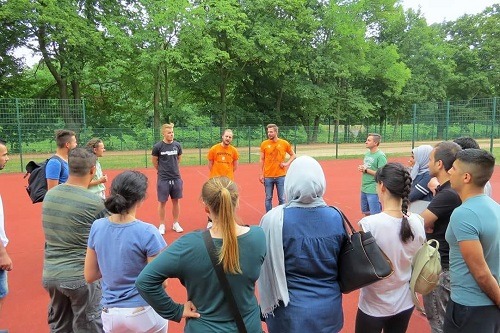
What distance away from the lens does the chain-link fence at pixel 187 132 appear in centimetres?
1653

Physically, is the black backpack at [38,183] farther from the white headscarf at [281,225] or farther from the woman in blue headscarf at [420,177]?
the woman in blue headscarf at [420,177]

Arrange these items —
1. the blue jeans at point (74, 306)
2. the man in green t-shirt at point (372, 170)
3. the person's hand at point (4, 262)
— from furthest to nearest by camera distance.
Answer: the man in green t-shirt at point (372, 170) < the person's hand at point (4, 262) < the blue jeans at point (74, 306)

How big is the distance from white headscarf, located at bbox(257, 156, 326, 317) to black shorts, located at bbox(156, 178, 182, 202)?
4.72 m

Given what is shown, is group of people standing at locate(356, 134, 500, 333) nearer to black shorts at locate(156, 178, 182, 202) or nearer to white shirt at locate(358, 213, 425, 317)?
white shirt at locate(358, 213, 425, 317)

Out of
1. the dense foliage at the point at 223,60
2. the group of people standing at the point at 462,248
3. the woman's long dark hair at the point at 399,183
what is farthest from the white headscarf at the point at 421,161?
the dense foliage at the point at 223,60

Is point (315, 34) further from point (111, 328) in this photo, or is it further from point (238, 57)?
point (111, 328)

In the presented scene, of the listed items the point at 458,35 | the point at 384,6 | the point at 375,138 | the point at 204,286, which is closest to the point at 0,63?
the point at 375,138

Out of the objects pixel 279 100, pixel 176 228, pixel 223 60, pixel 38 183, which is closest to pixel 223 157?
pixel 176 228

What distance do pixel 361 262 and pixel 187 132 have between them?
2237 cm

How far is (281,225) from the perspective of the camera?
205 centimetres

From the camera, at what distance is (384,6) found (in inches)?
1511

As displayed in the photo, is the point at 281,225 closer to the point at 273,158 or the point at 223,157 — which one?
the point at 223,157

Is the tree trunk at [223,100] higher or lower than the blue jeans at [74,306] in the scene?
higher

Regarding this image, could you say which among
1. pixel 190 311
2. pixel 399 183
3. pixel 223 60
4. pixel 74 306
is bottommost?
pixel 74 306
